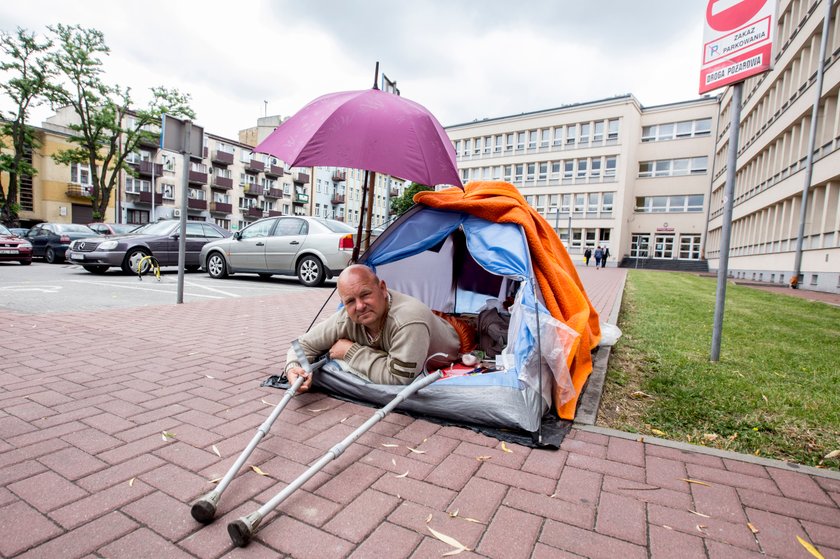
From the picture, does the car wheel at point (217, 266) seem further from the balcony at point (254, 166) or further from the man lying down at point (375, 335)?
the balcony at point (254, 166)

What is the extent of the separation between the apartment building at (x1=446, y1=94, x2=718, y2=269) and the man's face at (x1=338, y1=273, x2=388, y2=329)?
41.9 metres

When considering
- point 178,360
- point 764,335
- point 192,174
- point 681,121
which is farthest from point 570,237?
point 178,360

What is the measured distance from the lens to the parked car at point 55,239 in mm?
16844

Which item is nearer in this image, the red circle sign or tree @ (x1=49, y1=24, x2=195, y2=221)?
the red circle sign

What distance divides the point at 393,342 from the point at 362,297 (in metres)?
0.38

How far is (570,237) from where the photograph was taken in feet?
155

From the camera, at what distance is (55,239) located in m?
16.9

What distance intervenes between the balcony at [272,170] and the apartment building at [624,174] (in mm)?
28965

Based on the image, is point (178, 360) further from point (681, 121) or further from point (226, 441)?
point (681, 121)

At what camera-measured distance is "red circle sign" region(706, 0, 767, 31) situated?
3922mm

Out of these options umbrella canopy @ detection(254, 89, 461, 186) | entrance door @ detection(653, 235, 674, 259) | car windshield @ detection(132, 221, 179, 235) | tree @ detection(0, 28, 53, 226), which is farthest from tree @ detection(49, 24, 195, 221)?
entrance door @ detection(653, 235, 674, 259)

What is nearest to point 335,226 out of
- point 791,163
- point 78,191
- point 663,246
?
point 791,163

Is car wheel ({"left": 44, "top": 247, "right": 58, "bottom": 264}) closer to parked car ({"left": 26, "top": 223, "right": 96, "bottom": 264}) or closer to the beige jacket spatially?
→ parked car ({"left": 26, "top": 223, "right": 96, "bottom": 264})

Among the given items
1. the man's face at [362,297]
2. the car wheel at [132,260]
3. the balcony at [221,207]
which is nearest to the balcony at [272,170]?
the balcony at [221,207]
